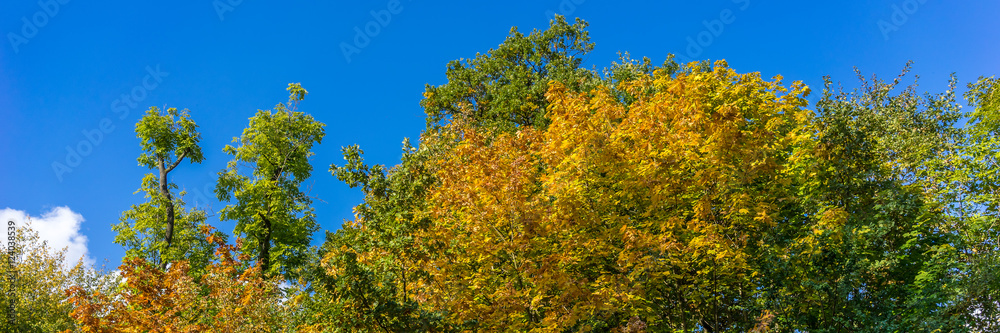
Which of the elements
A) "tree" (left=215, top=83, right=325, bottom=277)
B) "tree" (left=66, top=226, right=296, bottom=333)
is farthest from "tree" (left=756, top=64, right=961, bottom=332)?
"tree" (left=215, top=83, right=325, bottom=277)

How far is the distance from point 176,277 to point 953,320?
17.4 meters

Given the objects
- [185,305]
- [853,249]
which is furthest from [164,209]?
[853,249]

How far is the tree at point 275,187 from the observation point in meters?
27.7

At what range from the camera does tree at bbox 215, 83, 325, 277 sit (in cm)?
2767

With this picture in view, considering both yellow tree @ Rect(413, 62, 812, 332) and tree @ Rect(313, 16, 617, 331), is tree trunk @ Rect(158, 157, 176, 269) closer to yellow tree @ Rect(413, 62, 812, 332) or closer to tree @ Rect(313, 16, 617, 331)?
tree @ Rect(313, 16, 617, 331)

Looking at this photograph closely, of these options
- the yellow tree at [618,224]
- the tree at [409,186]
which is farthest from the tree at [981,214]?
the tree at [409,186]

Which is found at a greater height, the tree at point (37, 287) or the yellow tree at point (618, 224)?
the tree at point (37, 287)

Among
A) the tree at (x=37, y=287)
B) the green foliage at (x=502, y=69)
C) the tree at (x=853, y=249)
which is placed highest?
the green foliage at (x=502, y=69)

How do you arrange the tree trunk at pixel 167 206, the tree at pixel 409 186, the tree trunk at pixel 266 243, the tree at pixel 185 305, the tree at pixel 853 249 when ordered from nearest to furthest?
the tree at pixel 409 186 < the tree at pixel 853 249 < the tree at pixel 185 305 < the tree trunk at pixel 167 206 < the tree trunk at pixel 266 243

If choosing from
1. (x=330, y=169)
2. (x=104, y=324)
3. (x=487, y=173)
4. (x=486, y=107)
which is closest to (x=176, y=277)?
(x=104, y=324)

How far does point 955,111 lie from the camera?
89.4 feet

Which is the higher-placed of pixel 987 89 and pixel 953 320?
pixel 987 89

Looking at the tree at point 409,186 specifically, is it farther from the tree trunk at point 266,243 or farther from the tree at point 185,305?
the tree trunk at point 266,243

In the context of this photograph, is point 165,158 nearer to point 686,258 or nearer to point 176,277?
point 176,277
